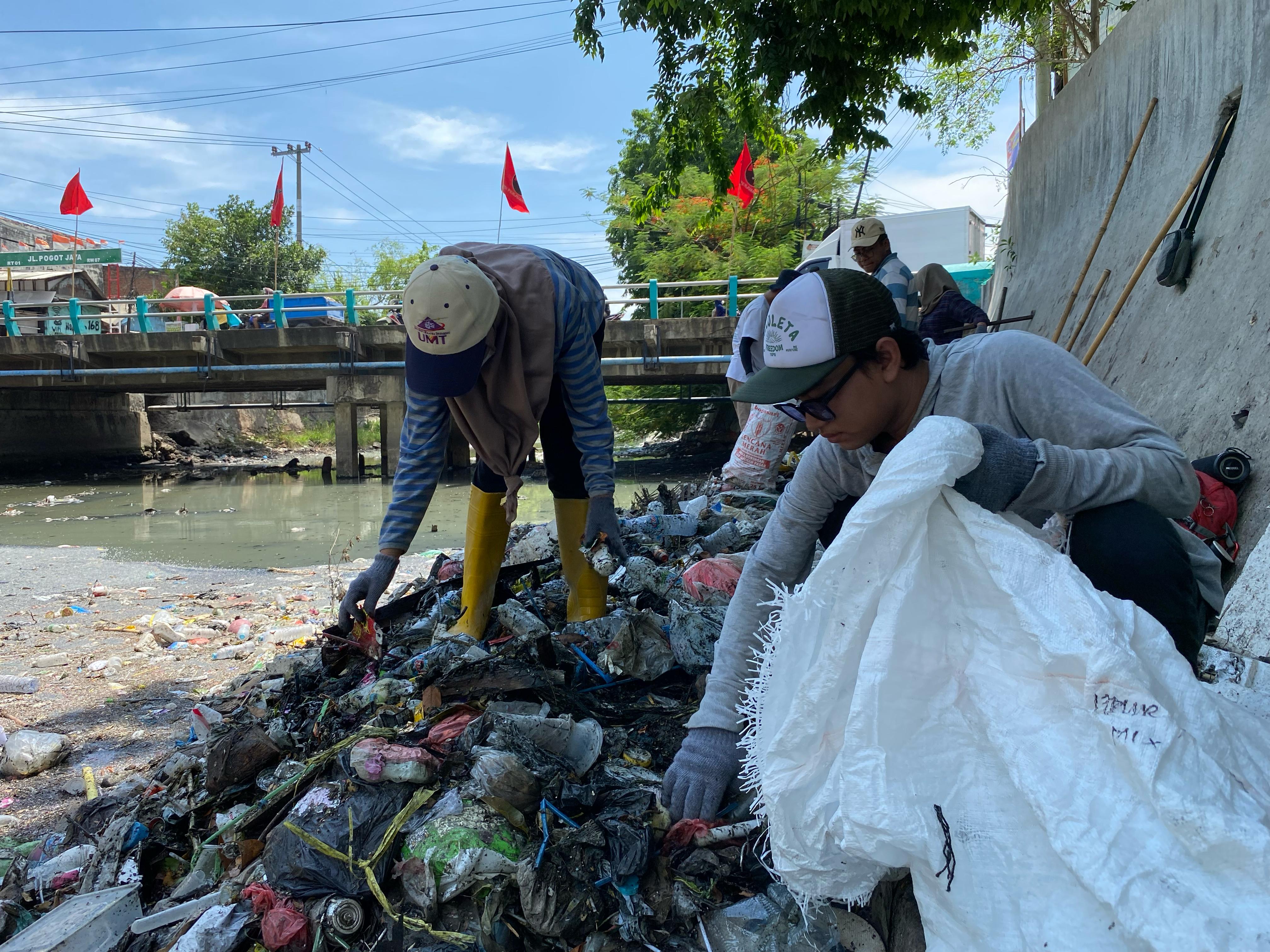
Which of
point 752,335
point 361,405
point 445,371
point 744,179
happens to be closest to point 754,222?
point 744,179

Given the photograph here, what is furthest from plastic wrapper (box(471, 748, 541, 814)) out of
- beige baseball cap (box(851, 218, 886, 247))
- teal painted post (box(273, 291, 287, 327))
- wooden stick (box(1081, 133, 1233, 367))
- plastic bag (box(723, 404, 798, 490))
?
teal painted post (box(273, 291, 287, 327))

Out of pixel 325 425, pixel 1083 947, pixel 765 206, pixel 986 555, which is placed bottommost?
pixel 325 425

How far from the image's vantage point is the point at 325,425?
99.2 ft

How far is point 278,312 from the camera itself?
15.7 meters

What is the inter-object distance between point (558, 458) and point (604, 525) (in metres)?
0.35

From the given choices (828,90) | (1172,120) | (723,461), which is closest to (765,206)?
(723,461)

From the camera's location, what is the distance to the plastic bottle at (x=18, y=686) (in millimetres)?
3730

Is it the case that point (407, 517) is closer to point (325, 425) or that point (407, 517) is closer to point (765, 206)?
point (765, 206)

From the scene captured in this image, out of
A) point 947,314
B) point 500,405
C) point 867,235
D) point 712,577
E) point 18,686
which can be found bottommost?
point 18,686

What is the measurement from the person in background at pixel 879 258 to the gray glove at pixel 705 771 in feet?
11.0

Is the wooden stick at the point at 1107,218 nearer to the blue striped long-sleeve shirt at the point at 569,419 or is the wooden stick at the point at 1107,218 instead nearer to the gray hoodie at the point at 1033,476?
the blue striped long-sleeve shirt at the point at 569,419

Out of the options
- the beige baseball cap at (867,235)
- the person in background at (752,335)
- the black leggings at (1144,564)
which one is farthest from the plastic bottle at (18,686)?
the beige baseball cap at (867,235)

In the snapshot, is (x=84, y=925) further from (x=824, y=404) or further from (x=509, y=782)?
(x=824, y=404)

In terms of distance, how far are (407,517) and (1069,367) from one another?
1.82m
